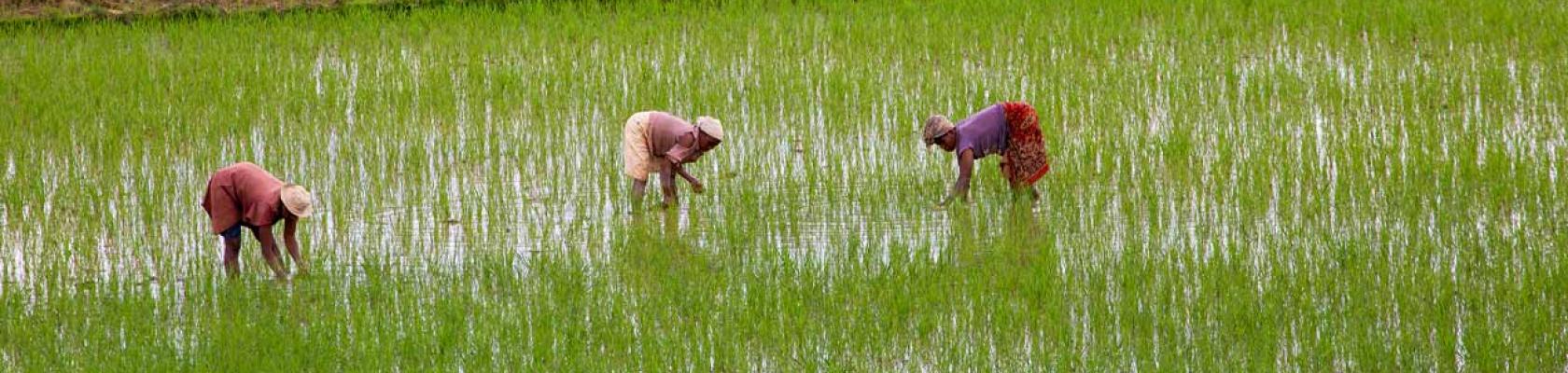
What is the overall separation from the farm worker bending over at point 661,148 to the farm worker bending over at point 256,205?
150 cm

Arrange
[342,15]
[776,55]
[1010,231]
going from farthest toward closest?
[342,15] < [776,55] < [1010,231]

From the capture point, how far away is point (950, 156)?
7438 mm

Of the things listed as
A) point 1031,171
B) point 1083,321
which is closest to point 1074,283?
point 1083,321

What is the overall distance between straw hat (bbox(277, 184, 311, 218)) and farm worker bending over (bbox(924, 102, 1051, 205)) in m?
2.17

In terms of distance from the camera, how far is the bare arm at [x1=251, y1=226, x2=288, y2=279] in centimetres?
535

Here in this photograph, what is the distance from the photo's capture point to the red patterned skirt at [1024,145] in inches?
255

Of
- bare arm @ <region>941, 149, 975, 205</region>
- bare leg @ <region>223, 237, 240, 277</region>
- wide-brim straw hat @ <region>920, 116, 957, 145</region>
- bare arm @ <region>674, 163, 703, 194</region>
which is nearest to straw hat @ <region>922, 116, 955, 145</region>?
wide-brim straw hat @ <region>920, 116, 957, 145</region>

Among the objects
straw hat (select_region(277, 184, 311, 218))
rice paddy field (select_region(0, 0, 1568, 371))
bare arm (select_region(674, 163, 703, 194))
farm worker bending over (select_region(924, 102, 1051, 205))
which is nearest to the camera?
rice paddy field (select_region(0, 0, 1568, 371))

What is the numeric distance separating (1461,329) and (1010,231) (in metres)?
1.74

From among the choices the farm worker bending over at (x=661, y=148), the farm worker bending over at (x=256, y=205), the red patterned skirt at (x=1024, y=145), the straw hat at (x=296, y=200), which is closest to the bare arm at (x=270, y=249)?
the farm worker bending over at (x=256, y=205)

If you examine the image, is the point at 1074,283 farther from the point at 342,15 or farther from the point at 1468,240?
the point at 342,15

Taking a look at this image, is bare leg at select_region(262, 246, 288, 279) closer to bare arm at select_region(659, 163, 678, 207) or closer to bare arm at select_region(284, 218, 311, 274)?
bare arm at select_region(284, 218, 311, 274)

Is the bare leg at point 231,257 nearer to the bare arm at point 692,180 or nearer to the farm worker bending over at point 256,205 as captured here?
the farm worker bending over at point 256,205

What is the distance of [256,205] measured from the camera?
5301 millimetres
